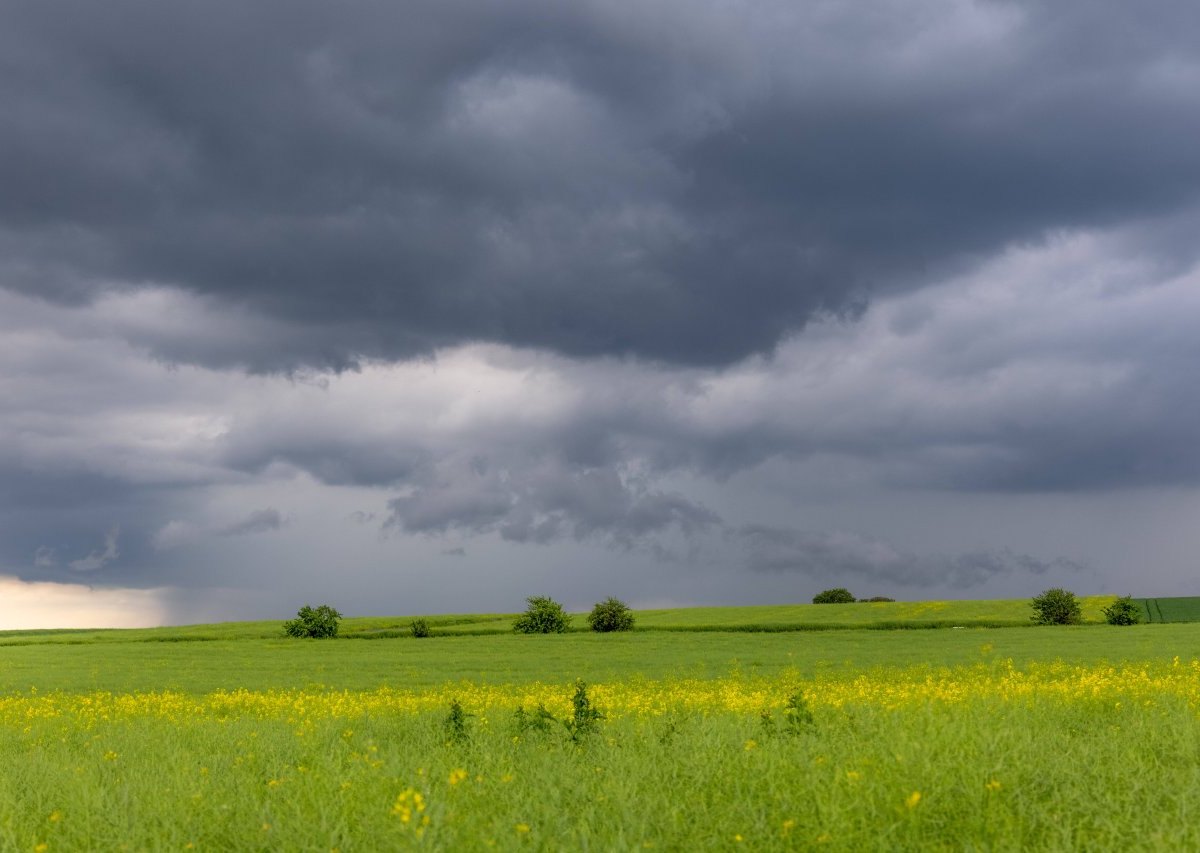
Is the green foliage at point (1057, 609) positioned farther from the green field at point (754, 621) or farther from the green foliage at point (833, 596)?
the green foliage at point (833, 596)

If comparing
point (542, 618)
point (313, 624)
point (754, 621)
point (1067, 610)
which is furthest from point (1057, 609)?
point (313, 624)

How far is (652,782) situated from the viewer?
9.17 meters

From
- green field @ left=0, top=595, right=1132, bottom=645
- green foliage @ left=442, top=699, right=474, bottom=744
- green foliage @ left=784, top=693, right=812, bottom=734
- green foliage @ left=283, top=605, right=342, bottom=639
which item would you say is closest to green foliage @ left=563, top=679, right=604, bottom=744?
green foliage @ left=442, top=699, right=474, bottom=744

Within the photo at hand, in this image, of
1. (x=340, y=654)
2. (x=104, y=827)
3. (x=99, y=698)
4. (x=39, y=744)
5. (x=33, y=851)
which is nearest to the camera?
(x=33, y=851)

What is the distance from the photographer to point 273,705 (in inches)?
869

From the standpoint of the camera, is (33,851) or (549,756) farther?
(549,756)

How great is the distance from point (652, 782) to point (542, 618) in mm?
58480

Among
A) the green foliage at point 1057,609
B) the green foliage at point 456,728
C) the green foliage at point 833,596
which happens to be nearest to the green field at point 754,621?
the green foliage at point 1057,609

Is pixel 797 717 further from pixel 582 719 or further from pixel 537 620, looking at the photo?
pixel 537 620

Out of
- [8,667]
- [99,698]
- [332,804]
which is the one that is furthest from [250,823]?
[8,667]

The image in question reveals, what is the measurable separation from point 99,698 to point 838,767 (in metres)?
25.6

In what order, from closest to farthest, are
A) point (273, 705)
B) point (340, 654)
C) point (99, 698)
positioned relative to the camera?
1. point (273, 705)
2. point (99, 698)
3. point (340, 654)

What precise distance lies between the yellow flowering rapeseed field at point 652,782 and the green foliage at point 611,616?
51212 mm

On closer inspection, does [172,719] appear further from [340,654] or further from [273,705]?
[340,654]
